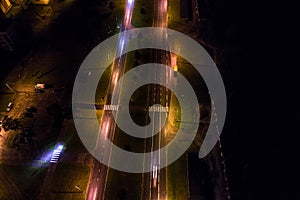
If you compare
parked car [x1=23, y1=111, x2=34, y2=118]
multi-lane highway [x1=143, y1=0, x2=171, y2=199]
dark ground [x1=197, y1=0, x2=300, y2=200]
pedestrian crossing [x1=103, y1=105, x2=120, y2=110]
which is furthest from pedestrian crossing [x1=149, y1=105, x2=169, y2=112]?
parked car [x1=23, y1=111, x2=34, y2=118]

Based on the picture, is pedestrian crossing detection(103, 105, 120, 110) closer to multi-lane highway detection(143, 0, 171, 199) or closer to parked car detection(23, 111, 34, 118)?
multi-lane highway detection(143, 0, 171, 199)

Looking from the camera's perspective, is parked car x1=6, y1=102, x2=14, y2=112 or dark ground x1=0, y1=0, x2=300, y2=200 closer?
dark ground x1=0, y1=0, x2=300, y2=200

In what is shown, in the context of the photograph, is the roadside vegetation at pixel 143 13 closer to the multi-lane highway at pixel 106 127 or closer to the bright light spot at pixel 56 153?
the multi-lane highway at pixel 106 127

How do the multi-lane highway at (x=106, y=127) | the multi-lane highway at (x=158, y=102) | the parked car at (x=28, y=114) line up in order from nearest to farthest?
the multi-lane highway at (x=106, y=127)
the multi-lane highway at (x=158, y=102)
the parked car at (x=28, y=114)

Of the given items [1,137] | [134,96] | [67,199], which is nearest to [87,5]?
[134,96]

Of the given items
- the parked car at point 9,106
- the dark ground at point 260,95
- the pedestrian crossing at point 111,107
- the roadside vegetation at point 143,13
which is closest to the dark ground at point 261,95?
the dark ground at point 260,95

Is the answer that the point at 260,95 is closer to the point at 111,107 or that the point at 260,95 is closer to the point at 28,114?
the point at 111,107

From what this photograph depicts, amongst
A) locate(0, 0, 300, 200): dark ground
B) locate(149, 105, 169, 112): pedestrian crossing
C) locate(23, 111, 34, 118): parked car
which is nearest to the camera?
locate(0, 0, 300, 200): dark ground

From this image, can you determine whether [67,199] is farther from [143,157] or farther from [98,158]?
[143,157]

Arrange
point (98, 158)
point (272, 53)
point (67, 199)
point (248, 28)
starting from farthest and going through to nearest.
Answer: point (248, 28) < point (272, 53) < point (98, 158) < point (67, 199)

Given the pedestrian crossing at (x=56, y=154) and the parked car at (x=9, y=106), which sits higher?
the parked car at (x=9, y=106)

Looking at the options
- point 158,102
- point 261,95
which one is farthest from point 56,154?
point 261,95
